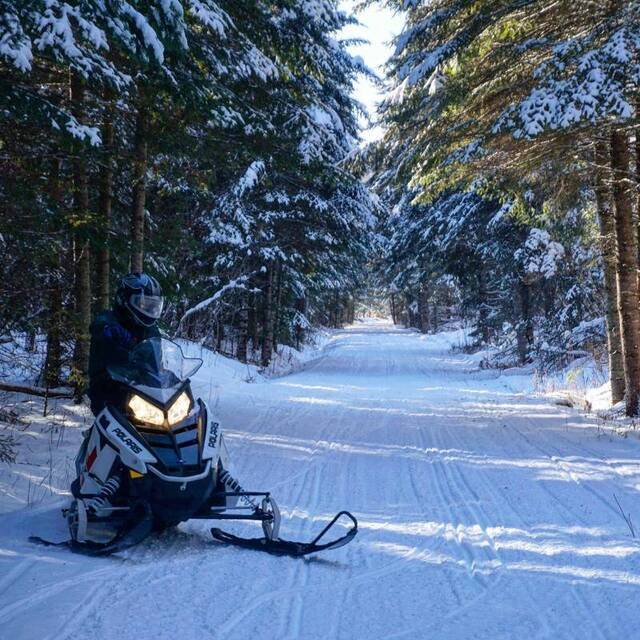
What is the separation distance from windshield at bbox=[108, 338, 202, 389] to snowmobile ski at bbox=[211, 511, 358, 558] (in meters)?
1.22

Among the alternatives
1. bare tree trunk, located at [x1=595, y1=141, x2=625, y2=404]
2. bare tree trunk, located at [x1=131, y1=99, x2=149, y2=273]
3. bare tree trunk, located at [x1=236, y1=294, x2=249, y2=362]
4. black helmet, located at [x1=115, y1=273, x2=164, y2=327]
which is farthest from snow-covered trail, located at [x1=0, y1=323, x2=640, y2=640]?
bare tree trunk, located at [x1=236, y1=294, x2=249, y2=362]

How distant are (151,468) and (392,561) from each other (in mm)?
1715

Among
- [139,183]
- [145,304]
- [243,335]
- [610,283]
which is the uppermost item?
[139,183]

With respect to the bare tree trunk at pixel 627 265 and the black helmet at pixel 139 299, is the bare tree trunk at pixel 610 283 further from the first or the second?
the black helmet at pixel 139 299

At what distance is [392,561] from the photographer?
3.96 m

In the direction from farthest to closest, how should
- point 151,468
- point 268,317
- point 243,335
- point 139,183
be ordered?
point 243,335, point 268,317, point 139,183, point 151,468

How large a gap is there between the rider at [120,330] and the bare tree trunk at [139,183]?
175 inches

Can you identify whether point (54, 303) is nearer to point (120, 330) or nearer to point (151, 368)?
point (120, 330)

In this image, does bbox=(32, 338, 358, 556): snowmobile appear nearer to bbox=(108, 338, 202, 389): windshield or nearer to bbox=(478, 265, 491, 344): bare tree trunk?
bbox=(108, 338, 202, 389): windshield

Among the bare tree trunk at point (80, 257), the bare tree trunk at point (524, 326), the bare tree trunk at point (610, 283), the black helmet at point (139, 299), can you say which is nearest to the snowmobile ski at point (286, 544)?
the black helmet at point (139, 299)

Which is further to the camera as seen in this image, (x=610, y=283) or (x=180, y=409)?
(x=610, y=283)

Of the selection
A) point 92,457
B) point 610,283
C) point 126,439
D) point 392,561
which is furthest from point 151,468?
point 610,283

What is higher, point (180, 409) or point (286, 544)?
point (180, 409)

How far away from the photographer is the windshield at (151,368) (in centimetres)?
397
